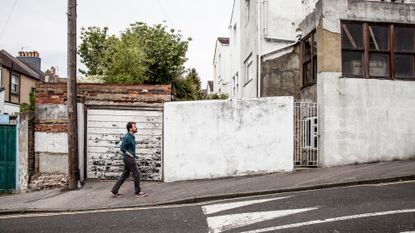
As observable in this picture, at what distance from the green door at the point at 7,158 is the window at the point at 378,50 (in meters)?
10.6

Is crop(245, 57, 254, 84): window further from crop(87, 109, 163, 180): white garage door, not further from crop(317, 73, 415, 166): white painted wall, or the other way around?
crop(87, 109, 163, 180): white garage door

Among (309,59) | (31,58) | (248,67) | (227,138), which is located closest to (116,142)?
(227,138)

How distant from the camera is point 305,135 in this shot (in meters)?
13.1

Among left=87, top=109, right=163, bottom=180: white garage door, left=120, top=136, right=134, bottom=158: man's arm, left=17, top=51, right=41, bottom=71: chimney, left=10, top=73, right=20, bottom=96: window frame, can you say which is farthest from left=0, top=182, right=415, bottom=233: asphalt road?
left=17, top=51, right=41, bottom=71: chimney

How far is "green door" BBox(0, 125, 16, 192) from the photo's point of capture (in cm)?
1186

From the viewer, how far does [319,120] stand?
42.5 ft

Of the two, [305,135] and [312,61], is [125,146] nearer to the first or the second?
[305,135]

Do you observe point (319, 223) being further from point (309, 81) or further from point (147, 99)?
point (309, 81)

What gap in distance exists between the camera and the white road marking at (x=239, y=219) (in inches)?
256

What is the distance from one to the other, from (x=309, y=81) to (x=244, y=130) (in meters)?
3.71

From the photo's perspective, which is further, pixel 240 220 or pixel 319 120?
pixel 319 120

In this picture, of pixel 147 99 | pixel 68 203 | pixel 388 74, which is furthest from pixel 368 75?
pixel 68 203

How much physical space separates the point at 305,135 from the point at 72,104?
7.39m

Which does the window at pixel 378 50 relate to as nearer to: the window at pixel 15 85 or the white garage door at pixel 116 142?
the white garage door at pixel 116 142
